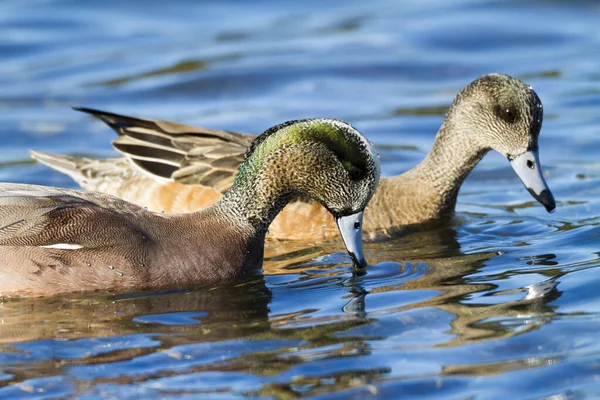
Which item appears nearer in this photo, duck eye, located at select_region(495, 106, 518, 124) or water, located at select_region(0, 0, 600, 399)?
water, located at select_region(0, 0, 600, 399)

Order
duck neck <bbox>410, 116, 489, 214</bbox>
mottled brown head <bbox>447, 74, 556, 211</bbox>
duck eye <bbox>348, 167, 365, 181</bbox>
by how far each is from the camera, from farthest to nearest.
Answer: duck neck <bbox>410, 116, 489, 214</bbox>
mottled brown head <bbox>447, 74, 556, 211</bbox>
duck eye <bbox>348, 167, 365, 181</bbox>

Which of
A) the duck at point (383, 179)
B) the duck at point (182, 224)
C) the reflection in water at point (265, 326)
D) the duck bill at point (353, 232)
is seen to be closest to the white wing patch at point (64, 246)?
the duck at point (182, 224)

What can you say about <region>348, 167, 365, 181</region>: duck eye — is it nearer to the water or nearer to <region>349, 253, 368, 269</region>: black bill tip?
<region>349, 253, 368, 269</region>: black bill tip

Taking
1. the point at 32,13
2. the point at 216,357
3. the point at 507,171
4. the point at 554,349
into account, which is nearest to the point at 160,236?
the point at 216,357

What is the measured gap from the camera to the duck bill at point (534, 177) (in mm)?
7855

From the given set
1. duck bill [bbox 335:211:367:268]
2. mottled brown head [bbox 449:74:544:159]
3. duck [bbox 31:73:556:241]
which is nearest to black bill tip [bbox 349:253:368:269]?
duck bill [bbox 335:211:367:268]

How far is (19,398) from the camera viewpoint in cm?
511

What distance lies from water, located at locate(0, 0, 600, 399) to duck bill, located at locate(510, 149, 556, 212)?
0.27 m

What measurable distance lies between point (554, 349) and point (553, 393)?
0.48 m

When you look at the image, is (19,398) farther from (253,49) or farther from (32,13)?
(32,13)

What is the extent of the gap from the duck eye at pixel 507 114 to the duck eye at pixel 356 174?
1880 mm

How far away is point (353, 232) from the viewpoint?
266 inches

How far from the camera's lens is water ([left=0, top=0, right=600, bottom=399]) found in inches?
210

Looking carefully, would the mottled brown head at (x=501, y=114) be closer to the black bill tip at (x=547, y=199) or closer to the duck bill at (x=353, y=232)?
the black bill tip at (x=547, y=199)
